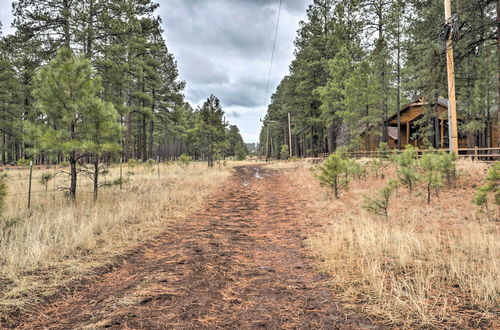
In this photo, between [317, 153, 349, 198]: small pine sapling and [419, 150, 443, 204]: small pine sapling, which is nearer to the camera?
[419, 150, 443, 204]: small pine sapling

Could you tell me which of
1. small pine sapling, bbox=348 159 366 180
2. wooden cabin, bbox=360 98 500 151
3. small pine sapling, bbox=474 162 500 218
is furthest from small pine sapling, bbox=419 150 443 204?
wooden cabin, bbox=360 98 500 151

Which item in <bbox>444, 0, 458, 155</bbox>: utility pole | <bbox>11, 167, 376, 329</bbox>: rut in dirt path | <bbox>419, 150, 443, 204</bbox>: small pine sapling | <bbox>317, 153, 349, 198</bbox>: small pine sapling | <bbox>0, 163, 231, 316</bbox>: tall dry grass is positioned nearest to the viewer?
<bbox>11, 167, 376, 329</bbox>: rut in dirt path

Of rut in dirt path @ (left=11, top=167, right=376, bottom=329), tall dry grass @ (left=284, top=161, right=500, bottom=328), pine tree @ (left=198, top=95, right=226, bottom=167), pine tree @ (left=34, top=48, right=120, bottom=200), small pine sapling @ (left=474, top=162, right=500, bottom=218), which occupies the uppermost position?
pine tree @ (left=198, top=95, right=226, bottom=167)

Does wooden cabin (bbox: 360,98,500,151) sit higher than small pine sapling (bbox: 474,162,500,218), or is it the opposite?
wooden cabin (bbox: 360,98,500,151)

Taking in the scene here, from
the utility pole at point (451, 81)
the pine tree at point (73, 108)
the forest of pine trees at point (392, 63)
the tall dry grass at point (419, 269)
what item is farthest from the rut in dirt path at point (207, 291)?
the forest of pine trees at point (392, 63)

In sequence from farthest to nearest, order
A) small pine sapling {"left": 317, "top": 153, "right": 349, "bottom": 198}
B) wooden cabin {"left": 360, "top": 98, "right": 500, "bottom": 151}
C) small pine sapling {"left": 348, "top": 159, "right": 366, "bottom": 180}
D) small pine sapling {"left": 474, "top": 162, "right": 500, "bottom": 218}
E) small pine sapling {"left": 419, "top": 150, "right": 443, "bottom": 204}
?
wooden cabin {"left": 360, "top": 98, "right": 500, "bottom": 151}, small pine sapling {"left": 348, "top": 159, "right": 366, "bottom": 180}, small pine sapling {"left": 317, "top": 153, "right": 349, "bottom": 198}, small pine sapling {"left": 419, "top": 150, "right": 443, "bottom": 204}, small pine sapling {"left": 474, "top": 162, "right": 500, "bottom": 218}

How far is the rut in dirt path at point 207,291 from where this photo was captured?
8.29 ft

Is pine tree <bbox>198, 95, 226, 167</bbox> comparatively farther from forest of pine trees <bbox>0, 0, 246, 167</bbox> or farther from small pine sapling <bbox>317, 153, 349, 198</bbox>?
small pine sapling <bbox>317, 153, 349, 198</bbox>

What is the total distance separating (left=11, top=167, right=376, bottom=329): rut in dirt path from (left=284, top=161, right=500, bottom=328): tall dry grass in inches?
15.4

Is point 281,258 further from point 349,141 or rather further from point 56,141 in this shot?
point 349,141

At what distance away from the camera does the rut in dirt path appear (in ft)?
8.29

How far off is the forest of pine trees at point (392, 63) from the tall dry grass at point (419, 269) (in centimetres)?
1027

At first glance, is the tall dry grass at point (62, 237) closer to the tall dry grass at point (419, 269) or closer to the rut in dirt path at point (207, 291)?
the rut in dirt path at point (207, 291)

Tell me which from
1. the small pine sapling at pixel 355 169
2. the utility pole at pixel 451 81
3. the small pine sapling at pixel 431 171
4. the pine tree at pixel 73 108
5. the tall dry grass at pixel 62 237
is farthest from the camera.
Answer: the small pine sapling at pixel 355 169
